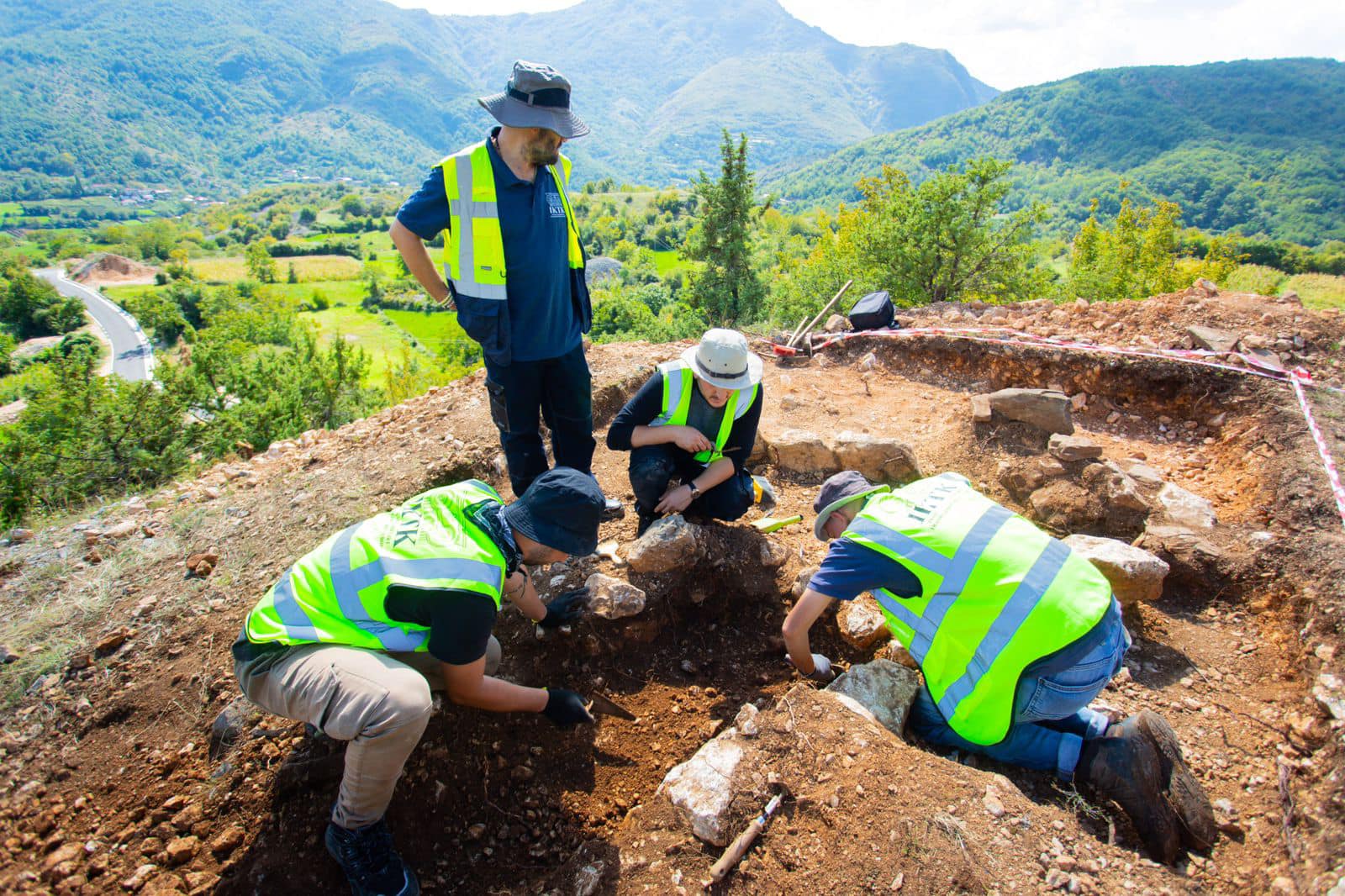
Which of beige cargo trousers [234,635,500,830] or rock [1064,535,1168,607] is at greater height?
beige cargo trousers [234,635,500,830]

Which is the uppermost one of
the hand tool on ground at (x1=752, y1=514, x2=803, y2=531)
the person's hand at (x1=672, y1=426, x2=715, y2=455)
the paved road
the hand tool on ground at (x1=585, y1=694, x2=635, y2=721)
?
the person's hand at (x1=672, y1=426, x2=715, y2=455)

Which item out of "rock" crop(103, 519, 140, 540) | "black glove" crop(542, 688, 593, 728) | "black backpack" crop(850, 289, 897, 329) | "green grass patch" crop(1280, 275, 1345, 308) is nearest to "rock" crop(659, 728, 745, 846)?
"black glove" crop(542, 688, 593, 728)

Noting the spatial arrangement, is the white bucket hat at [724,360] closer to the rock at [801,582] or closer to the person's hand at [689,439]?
the person's hand at [689,439]

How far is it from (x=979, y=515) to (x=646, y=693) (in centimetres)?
174

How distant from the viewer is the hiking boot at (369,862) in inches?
81.4

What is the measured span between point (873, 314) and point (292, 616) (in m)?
6.68

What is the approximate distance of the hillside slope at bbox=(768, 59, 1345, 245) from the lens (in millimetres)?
84562

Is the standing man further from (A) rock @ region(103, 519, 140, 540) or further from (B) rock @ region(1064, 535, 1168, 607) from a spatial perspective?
(B) rock @ region(1064, 535, 1168, 607)

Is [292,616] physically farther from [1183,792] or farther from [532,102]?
[1183,792]

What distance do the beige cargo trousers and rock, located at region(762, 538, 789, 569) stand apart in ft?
6.70

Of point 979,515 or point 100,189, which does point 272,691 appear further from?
point 100,189

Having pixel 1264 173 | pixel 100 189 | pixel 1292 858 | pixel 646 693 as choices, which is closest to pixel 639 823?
pixel 646 693

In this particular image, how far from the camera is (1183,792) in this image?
87.6 inches

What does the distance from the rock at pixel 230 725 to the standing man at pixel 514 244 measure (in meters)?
1.71
